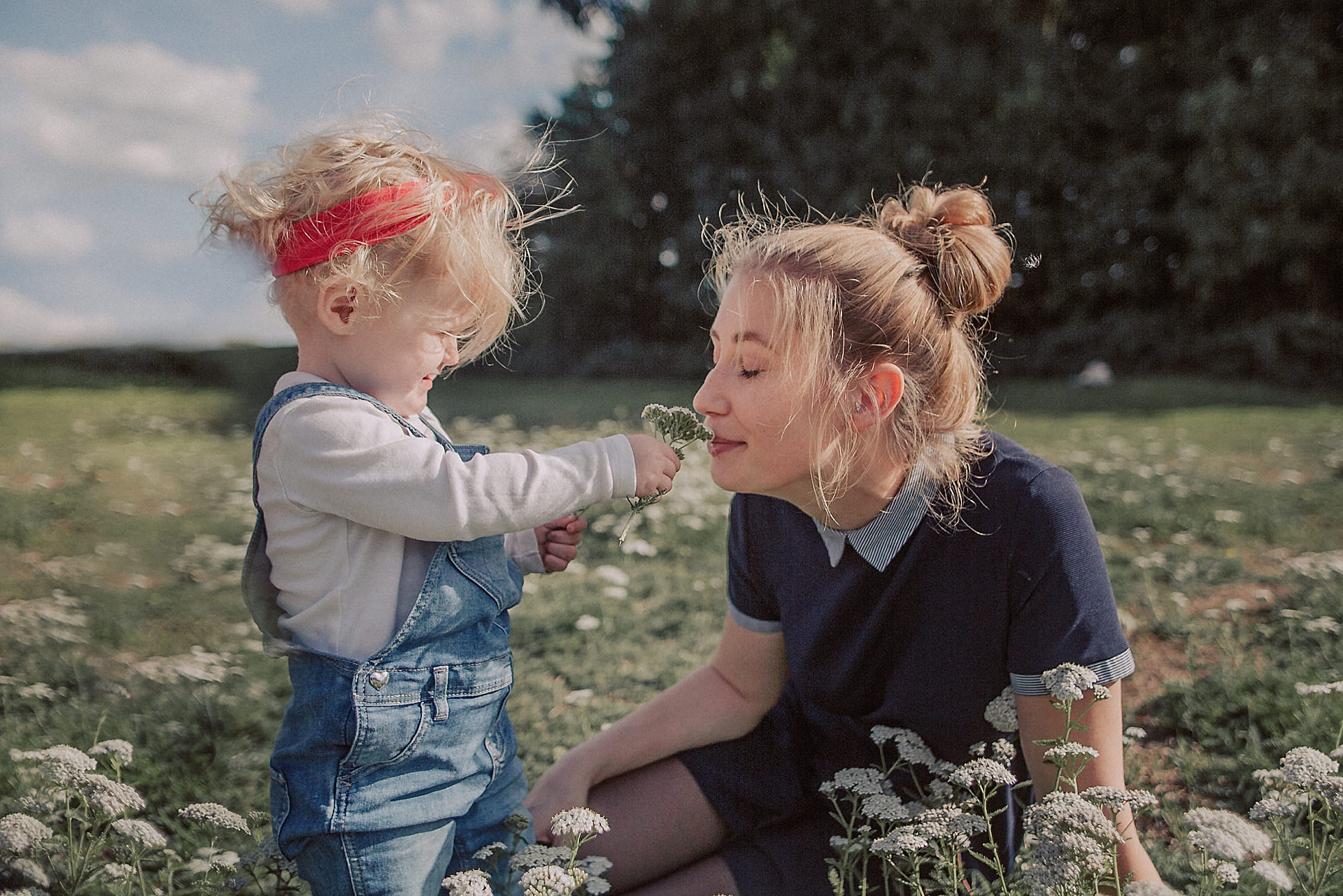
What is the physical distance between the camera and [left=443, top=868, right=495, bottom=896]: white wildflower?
4.65 ft

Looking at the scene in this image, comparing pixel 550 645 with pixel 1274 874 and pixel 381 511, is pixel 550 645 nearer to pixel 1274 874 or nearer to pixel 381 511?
pixel 381 511

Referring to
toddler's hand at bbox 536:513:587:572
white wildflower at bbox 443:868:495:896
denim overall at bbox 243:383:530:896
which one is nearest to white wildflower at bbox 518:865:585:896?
white wildflower at bbox 443:868:495:896

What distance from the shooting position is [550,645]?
373 cm

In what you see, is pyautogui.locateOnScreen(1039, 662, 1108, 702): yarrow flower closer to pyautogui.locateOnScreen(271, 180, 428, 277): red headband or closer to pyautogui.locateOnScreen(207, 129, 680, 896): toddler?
pyautogui.locateOnScreen(207, 129, 680, 896): toddler

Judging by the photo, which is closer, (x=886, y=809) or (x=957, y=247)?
(x=886, y=809)

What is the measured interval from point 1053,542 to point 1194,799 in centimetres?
128

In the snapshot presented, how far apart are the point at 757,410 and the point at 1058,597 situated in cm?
67

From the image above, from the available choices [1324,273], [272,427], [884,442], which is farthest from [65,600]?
[1324,273]

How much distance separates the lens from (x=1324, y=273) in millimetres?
14398

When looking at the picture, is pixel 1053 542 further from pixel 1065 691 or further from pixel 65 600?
pixel 65 600

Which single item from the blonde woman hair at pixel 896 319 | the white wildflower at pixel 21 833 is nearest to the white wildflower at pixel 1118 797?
the blonde woman hair at pixel 896 319

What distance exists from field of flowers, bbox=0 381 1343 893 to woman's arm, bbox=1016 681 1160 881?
11 cm

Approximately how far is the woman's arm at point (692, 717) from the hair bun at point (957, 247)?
3.03ft

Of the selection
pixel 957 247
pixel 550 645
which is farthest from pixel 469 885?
pixel 550 645
